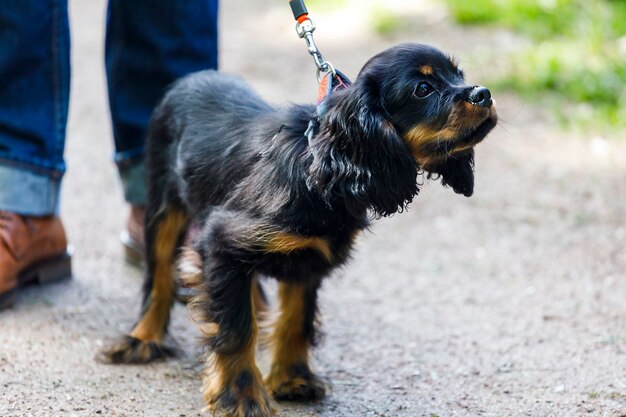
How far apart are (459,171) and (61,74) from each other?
1875 millimetres

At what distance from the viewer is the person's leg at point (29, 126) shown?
13.1 feet

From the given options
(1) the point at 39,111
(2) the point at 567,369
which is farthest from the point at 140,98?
(2) the point at 567,369

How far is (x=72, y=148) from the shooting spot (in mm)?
6512

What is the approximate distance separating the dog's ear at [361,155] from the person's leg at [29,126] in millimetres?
1604

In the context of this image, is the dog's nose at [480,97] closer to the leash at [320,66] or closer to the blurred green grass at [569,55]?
the leash at [320,66]

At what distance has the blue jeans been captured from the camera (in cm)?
402

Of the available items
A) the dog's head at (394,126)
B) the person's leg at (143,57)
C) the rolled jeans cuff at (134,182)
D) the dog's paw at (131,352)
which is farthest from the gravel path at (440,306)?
the dog's head at (394,126)

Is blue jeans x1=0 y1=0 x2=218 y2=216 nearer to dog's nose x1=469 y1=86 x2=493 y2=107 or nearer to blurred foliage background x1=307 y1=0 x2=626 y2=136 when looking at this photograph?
dog's nose x1=469 y1=86 x2=493 y2=107

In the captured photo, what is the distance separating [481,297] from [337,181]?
185 centimetres

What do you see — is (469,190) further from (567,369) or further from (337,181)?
(567,369)

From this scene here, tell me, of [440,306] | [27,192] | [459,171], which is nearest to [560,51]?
[440,306]

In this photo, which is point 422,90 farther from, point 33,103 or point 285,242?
point 33,103

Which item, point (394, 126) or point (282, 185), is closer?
point (394, 126)

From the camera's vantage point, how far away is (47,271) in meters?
4.40
